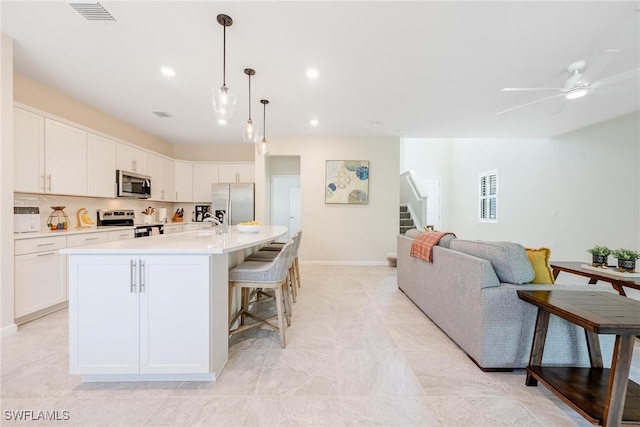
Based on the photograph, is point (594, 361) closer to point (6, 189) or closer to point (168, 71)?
point (168, 71)

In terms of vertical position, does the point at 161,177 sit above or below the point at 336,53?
below

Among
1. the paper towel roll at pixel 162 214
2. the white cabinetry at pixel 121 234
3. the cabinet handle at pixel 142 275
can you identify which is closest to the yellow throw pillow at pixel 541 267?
the cabinet handle at pixel 142 275

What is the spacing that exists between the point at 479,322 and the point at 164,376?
215cm

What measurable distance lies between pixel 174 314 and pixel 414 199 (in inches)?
242

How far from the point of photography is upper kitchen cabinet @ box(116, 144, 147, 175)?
163 inches

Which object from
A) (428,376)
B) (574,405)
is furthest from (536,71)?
(428,376)

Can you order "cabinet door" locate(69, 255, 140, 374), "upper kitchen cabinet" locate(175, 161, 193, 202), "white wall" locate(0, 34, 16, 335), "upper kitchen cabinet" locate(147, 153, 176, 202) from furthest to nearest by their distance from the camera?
"upper kitchen cabinet" locate(175, 161, 193, 202) → "upper kitchen cabinet" locate(147, 153, 176, 202) → "white wall" locate(0, 34, 16, 335) → "cabinet door" locate(69, 255, 140, 374)

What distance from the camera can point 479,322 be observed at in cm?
182

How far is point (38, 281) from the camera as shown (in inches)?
105

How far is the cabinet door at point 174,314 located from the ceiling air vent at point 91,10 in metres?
1.94

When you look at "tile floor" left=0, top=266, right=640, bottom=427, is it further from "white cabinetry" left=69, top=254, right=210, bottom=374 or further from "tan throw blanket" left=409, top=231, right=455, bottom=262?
"tan throw blanket" left=409, top=231, right=455, bottom=262

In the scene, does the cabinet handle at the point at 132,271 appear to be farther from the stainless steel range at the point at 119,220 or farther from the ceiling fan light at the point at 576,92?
the ceiling fan light at the point at 576,92

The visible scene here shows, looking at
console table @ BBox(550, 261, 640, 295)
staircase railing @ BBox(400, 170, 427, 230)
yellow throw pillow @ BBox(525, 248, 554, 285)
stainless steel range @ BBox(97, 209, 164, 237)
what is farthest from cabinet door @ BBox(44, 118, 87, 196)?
staircase railing @ BBox(400, 170, 427, 230)

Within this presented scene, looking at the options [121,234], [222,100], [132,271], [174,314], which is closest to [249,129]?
[222,100]
